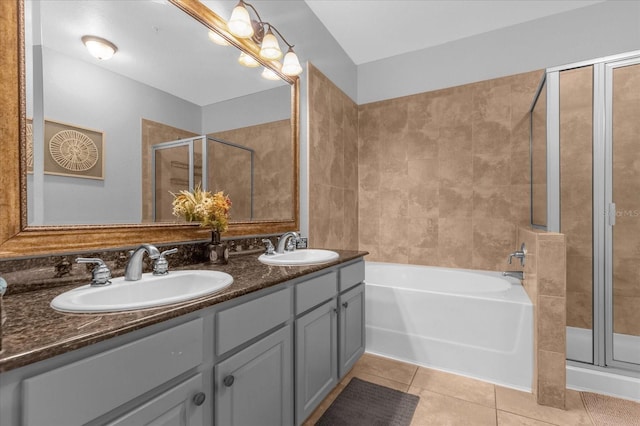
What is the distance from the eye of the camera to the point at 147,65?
4.39 ft

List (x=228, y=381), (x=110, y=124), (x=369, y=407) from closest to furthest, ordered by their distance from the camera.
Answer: (x=228, y=381), (x=110, y=124), (x=369, y=407)

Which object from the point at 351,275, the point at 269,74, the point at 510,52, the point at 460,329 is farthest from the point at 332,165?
the point at 510,52

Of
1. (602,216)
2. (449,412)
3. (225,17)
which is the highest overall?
(225,17)

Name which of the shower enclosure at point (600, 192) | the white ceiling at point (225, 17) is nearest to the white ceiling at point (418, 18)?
the white ceiling at point (225, 17)

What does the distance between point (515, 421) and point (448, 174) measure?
198cm

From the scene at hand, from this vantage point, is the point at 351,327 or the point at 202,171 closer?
the point at 202,171

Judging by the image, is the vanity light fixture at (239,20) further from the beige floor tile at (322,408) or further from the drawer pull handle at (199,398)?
the beige floor tile at (322,408)

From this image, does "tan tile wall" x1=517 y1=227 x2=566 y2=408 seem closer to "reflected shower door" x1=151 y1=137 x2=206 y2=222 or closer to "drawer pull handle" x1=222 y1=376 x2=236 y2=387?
"drawer pull handle" x1=222 y1=376 x2=236 y2=387

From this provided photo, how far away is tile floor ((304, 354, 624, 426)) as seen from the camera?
158 cm

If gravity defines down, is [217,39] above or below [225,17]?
below

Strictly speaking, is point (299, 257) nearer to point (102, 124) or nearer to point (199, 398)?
point (199, 398)

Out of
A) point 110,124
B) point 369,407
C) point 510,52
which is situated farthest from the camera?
point 510,52

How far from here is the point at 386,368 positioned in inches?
82.9

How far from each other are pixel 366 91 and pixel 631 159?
2259 mm
